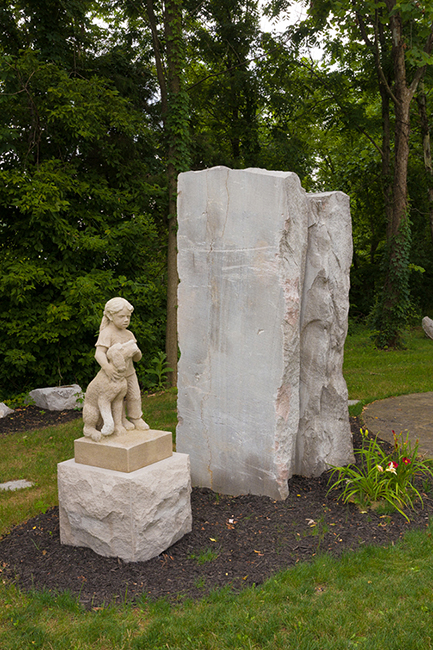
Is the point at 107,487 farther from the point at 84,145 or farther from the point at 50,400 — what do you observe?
the point at 84,145

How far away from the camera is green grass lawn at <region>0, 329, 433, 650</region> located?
290 cm

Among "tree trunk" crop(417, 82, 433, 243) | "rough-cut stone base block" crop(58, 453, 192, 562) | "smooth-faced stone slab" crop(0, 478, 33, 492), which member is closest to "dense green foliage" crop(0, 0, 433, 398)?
"tree trunk" crop(417, 82, 433, 243)

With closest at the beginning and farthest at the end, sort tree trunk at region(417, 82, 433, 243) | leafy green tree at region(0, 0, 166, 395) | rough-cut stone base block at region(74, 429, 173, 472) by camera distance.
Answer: rough-cut stone base block at region(74, 429, 173, 472) < leafy green tree at region(0, 0, 166, 395) < tree trunk at region(417, 82, 433, 243)

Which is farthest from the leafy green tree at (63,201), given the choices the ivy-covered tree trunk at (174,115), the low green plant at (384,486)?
the low green plant at (384,486)

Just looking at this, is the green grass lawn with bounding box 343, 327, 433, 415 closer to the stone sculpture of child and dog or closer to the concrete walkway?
the concrete walkway

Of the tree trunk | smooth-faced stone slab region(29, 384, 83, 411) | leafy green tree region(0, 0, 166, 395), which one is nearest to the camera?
smooth-faced stone slab region(29, 384, 83, 411)

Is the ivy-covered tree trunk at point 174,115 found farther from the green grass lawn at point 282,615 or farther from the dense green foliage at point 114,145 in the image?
the green grass lawn at point 282,615

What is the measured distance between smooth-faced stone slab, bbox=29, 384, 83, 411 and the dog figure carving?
200 inches

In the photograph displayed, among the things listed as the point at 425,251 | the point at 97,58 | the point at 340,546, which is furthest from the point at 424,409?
the point at 425,251

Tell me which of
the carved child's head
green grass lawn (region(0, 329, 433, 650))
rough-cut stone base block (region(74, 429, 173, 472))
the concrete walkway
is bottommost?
the concrete walkway

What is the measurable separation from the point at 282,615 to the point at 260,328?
90.0 inches

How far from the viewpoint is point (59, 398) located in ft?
30.1

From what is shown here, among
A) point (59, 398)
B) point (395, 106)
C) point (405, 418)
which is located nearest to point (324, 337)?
point (405, 418)

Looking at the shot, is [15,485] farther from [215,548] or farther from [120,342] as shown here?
[215,548]
